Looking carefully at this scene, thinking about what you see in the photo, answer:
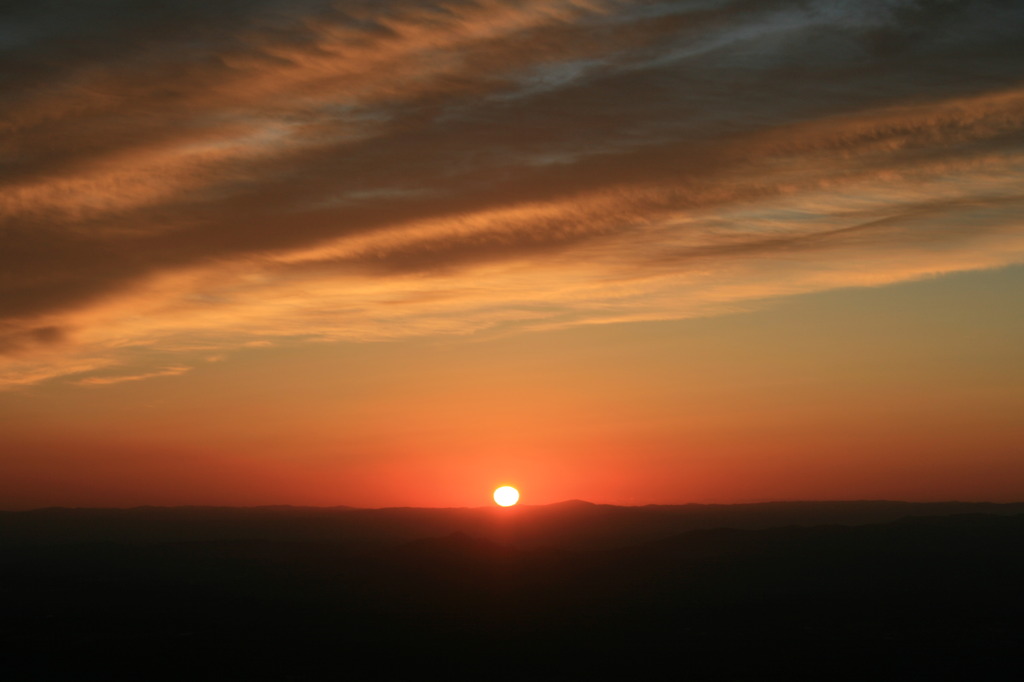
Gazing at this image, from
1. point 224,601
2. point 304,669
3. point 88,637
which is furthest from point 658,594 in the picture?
point 88,637

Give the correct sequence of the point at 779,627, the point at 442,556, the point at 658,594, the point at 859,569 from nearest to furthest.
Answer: the point at 779,627
the point at 658,594
the point at 859,569
the point at 442,556

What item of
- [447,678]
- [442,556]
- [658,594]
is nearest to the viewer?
[447,678]

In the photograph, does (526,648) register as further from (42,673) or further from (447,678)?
(42,673)

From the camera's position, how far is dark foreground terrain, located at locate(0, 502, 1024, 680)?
102250 millimetres

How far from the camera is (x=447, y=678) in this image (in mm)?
102625

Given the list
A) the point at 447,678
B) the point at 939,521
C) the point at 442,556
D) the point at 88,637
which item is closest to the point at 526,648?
the point at 447,678

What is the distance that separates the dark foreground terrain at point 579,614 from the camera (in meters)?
102

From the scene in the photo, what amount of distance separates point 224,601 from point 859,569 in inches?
3738

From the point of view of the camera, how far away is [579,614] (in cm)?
12344

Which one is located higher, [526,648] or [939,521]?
[939,521]

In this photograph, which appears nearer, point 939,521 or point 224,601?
point 224,601

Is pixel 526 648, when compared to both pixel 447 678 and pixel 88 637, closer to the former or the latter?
pixel 447 678

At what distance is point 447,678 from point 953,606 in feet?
203

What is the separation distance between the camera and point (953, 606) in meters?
114
